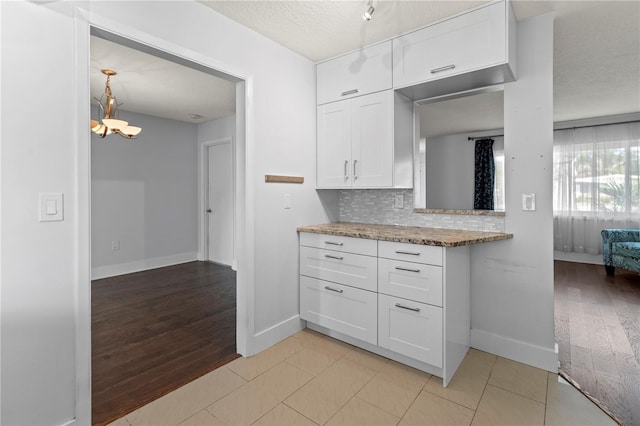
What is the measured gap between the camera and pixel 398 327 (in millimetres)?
2193

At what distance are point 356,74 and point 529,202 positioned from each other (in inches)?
65.1

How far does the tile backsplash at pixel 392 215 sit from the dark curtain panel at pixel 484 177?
12cm

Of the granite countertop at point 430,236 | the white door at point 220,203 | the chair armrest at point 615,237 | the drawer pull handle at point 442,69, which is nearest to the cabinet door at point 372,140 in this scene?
the drawer pull handle at point 442,69

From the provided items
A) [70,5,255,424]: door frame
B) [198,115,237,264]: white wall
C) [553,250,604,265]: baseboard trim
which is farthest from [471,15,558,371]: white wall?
[553,250,604,265]: baseboard trim

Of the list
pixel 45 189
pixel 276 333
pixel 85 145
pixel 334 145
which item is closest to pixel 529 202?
pixel 334 145

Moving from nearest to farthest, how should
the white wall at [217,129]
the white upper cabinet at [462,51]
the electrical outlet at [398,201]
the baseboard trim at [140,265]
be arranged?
the white upper cabinet at [462,51], the electrical outlet at [398,201], the baseboard trim at [140,265], the white wall at [217,129]

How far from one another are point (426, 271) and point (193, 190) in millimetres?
4722

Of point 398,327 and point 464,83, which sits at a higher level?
point 464,83

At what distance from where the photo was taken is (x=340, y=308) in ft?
8.26

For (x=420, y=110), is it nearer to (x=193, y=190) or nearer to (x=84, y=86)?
(x=84, y=86)

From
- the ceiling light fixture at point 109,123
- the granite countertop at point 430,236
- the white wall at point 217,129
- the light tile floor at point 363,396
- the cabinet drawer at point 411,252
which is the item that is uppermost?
the white wall at point 217,129

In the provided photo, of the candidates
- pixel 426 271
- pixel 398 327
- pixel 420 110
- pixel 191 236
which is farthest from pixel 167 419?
pixel 191 236

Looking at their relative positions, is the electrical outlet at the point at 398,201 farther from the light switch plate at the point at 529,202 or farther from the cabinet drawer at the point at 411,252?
the light switch plate at the point at 529,202

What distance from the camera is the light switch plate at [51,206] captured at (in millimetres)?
1461
